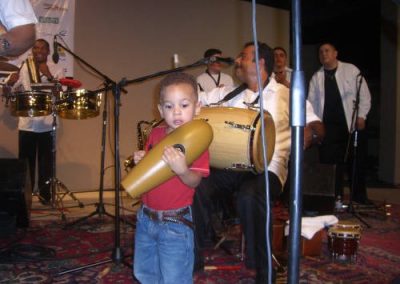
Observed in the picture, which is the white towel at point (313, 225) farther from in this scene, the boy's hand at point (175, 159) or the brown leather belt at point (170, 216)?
the boy's hand at point (175, 159)

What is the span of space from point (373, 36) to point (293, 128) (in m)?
9.67

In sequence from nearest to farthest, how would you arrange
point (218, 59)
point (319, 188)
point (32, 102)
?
point (218, 59) → point (32, 102) → point (319, 188)

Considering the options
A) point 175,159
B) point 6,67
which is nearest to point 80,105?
point 6,67

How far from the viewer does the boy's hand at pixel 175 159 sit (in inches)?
66.2

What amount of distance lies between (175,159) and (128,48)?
5.96 m

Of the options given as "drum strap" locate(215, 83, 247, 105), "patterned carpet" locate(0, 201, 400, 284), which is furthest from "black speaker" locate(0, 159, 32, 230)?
"drum strap" locate(215, 83, 247, 105)

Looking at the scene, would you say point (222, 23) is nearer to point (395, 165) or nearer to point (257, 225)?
point (395, 165)

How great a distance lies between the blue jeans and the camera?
74.7 inches

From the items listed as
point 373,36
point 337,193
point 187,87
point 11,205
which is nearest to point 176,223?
point 187,87

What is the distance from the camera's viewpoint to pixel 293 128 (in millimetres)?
1198

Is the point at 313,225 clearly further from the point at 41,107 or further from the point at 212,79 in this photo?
the point at 212,79

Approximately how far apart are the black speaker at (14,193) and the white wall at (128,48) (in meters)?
2.42

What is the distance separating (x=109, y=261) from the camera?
3.05m

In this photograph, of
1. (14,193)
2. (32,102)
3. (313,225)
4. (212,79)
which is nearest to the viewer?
(313,225)
